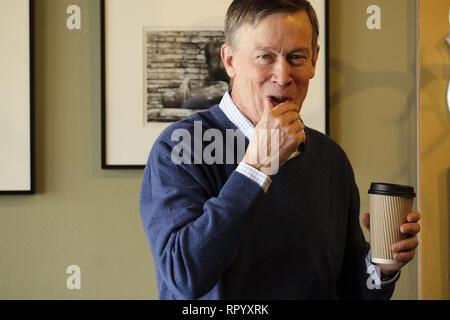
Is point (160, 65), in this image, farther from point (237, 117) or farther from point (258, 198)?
point (258, 198)

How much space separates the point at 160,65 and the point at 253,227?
2.30 feet

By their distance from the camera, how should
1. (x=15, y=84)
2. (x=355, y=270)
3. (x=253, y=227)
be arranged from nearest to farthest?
1. (x=253, y=227)
2. (x=355, y=270)
3. (x=15, y=84)

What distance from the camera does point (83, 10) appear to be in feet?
4.01

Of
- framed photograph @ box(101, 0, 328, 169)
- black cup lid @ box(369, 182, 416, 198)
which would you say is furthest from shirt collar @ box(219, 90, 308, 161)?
framed photograph @ box(101, 0, 328, 169)

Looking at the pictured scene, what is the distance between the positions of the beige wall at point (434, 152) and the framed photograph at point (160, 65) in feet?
0.96

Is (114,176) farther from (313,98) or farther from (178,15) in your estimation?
(313,98)

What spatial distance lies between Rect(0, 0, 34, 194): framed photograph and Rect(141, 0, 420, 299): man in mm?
695

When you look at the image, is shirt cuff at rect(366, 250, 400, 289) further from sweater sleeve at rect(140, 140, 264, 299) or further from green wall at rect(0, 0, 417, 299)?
green wall at rect(0, 0, 417, 299)

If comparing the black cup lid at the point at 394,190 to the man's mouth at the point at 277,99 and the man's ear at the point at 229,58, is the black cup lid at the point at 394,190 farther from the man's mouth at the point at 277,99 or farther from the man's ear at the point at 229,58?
the man's ear at the point at 229,58

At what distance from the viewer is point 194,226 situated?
58 centimetres

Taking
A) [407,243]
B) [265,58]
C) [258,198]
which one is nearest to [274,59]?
[265,58]

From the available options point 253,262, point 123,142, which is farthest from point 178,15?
point 253,262

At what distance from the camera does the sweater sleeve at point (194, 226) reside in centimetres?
57

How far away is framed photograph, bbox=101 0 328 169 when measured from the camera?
122 centimetres
